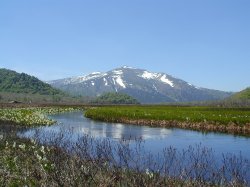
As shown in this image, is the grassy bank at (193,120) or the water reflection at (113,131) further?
the grassy bank at (193,120)

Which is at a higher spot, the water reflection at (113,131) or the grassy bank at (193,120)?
the grassy bank at (193,120)

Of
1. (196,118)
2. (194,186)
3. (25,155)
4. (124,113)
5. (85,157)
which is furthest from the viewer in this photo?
(124,113)

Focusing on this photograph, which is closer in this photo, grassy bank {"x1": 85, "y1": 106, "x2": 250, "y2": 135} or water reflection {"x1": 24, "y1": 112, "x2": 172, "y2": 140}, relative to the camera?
water reflection {"x1": 24, "y1": 112, "x2": 172, "y2": 140}

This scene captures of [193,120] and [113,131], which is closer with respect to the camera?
[113,131]

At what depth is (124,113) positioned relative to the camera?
239 feet

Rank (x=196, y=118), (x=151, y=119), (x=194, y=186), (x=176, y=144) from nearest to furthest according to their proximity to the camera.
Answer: (x=194, y=186)
(x=176, y=144)
(x=196, y=118)
(x=151, y=119)

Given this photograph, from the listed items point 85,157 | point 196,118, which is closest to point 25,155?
point 85,157

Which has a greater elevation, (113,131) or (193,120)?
(193,120)

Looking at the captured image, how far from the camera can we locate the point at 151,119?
65750 millimetres

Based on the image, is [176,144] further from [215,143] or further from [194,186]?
[194,186]

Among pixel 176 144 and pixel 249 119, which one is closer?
pixel 176 144

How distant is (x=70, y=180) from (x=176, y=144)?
26.3m

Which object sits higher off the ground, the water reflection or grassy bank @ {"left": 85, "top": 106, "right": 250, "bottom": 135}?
grassy bank @ {"left": 85, "top": 106, "right": 250, "bottom": 135}

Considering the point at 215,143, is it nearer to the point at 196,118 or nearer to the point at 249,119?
the point at 249,119
